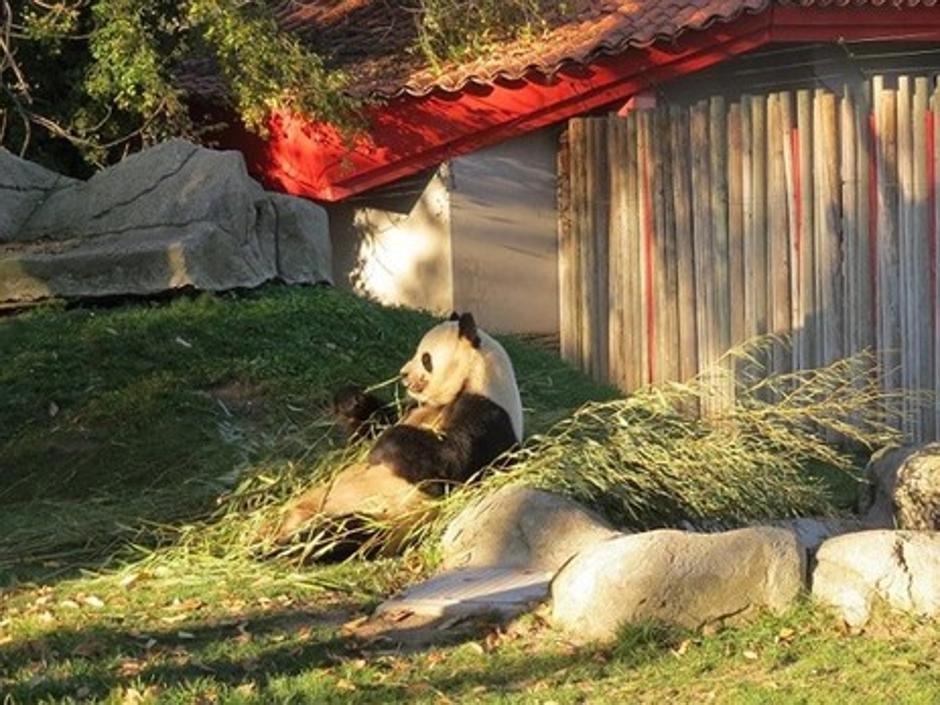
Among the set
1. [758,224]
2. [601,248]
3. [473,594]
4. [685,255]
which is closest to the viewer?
[473,594]

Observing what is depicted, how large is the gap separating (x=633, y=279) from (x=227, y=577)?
680 centimetres

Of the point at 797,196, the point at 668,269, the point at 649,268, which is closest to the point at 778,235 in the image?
the point at 797,196

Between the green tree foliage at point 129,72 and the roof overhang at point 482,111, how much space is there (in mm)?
392

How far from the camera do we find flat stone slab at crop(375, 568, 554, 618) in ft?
26.2

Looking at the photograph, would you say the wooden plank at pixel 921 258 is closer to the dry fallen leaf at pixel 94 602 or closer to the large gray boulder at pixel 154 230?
the large gray boulder at pixel 154 230

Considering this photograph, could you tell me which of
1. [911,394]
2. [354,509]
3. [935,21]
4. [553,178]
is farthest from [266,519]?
[935,21]

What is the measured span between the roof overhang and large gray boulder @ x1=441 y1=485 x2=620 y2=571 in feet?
25.7

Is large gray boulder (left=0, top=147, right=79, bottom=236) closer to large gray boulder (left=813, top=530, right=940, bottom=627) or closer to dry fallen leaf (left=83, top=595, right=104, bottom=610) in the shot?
dry fallen leaf (left=83, top=595, right=104, bottom=610)

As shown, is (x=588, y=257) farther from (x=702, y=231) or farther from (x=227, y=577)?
(x=227, y=577)

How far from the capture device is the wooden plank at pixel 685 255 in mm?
14703

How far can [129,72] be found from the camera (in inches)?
639

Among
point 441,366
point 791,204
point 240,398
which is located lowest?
point 240,398

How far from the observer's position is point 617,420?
33.3 ft

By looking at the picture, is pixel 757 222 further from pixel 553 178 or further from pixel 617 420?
pixel 617 420
